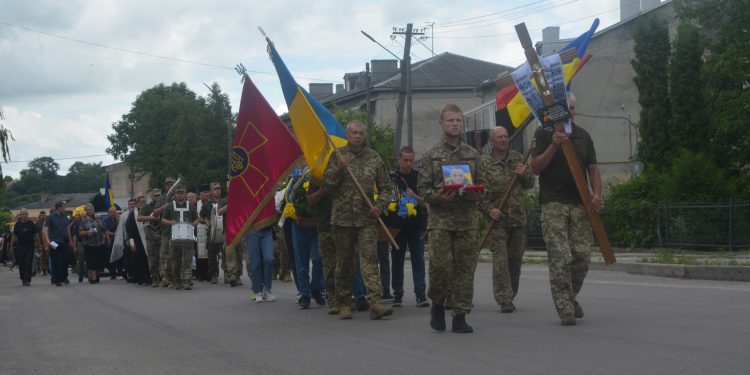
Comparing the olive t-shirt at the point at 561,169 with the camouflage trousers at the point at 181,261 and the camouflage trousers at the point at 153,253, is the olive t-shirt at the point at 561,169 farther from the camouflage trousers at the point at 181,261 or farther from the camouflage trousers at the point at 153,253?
the camouflage trousers at the point at 153,253

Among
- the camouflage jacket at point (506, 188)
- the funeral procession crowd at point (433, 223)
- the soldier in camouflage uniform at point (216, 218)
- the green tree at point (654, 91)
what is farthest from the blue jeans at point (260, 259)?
the green tree at point (654, 91)

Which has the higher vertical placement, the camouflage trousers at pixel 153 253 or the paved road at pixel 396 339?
the camouflage trousers at pixel 153 253

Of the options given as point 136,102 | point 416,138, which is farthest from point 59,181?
point 416,138

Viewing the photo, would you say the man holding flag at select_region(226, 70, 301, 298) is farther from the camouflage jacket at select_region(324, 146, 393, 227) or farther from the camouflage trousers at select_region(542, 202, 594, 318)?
the camouflage trousers at select_region(542, 202, 594, 318)

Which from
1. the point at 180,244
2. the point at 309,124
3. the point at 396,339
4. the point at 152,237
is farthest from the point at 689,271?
the point at 152,237

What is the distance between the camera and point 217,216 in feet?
63.4

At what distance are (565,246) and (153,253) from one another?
1274 cm

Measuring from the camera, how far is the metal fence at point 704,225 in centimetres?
2220

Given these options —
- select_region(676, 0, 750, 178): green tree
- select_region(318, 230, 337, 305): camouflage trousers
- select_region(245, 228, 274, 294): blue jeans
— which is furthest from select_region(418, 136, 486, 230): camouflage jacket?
select_region(676, 0, 750, 178): green tree

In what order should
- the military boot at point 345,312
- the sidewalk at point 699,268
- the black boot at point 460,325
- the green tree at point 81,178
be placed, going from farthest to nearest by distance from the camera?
the green tree at point 81,178 → the sidewalk at point 699,268 → the military boot at point 345,312 → the black boot at point 460,325

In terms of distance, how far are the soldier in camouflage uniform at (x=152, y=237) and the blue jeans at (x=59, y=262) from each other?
337 centimetres

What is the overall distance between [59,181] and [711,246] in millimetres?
166481

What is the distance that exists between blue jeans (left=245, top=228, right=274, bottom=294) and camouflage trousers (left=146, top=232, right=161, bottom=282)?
20.9 ft

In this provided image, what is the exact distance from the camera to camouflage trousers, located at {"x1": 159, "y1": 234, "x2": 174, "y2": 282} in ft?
61.6
